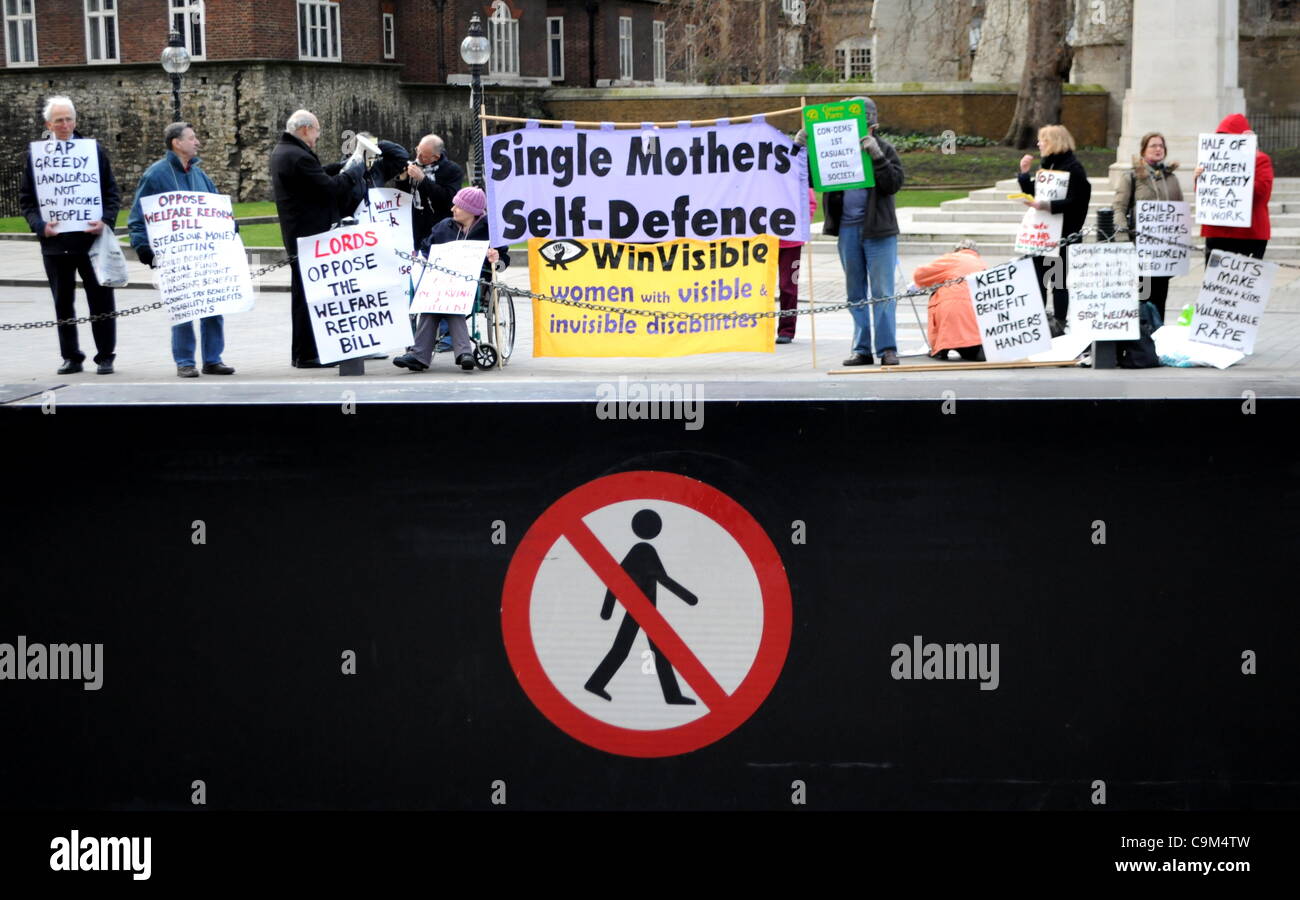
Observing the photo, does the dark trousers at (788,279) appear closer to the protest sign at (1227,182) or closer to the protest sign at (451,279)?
the protest sign at (451,279)

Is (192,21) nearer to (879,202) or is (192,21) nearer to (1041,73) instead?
(1041,73)

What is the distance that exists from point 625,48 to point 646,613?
6127cm

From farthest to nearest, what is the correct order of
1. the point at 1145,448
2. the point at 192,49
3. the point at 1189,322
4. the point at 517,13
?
the point at 517,13
the point at 192,49
the point at 1189,322
the point at 1145,448

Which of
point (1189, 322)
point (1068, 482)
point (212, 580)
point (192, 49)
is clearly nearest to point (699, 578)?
point (1068, 482)

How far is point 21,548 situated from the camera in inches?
109

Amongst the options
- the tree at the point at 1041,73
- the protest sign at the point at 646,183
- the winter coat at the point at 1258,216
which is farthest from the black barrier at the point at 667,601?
the tree at the point at 1041,73

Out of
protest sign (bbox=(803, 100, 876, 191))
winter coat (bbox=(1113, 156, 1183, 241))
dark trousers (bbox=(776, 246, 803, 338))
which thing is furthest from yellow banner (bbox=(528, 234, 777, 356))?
winter coat (bbox=(1113, 156, 1183, 241))

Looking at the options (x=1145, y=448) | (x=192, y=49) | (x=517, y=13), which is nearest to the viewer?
(x=1145, y=448)

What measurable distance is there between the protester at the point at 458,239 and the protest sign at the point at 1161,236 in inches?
192

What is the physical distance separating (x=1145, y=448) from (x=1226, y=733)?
19.2 inches

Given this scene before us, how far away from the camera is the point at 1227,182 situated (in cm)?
1271

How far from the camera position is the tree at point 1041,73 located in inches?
1543

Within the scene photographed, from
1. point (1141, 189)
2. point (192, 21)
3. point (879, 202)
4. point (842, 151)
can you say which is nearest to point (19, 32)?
point (192, 21)

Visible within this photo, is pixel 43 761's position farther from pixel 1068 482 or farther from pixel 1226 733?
pixel 1226 733
